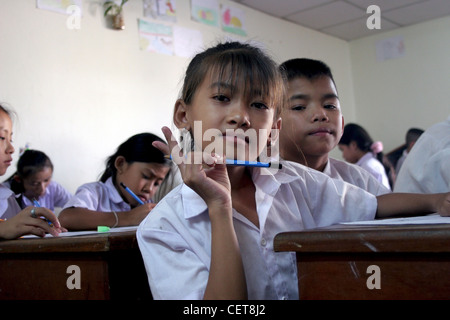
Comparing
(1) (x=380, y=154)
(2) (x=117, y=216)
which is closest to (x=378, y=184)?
(2) (x=117, y=216)

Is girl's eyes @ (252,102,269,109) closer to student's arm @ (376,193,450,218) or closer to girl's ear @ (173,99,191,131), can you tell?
girl's ear @ (173,99,191,131)

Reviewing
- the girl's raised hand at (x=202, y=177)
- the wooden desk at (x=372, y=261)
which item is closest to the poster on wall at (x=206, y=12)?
the girl's raised hand at (x=202, y=177)

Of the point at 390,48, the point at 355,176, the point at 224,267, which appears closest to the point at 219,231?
the point at 224,267

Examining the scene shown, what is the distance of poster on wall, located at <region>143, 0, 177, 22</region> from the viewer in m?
3.46

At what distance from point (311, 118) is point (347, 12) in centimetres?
369

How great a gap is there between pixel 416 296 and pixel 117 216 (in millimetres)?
1286

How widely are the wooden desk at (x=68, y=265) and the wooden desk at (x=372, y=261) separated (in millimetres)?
400

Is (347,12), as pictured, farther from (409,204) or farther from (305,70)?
(409,204)

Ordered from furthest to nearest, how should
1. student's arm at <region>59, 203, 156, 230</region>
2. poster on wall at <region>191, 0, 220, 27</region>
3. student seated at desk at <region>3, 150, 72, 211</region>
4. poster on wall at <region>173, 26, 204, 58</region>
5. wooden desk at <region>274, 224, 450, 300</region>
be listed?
poster on wall at <region>191, 0, 220, 27</region> < poster on wall at <region>173, 26, 204, 58</region> < student seated at desk at <region>3, 150, 72, 211</region> < student's arm at <region>59, 203, 156, 230</region> < wooden desk at <region>274, 224, 450, 300</region>

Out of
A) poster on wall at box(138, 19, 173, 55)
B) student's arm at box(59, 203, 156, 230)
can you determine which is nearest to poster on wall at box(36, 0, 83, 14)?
poster on wall at box(138, 19, 173, 55)

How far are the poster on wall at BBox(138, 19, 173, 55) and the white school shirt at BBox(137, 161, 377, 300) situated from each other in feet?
8.84

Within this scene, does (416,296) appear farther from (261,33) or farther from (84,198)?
(261,33)

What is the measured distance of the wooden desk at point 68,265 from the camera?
2.91 ft

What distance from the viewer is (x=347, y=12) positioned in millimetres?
4750
